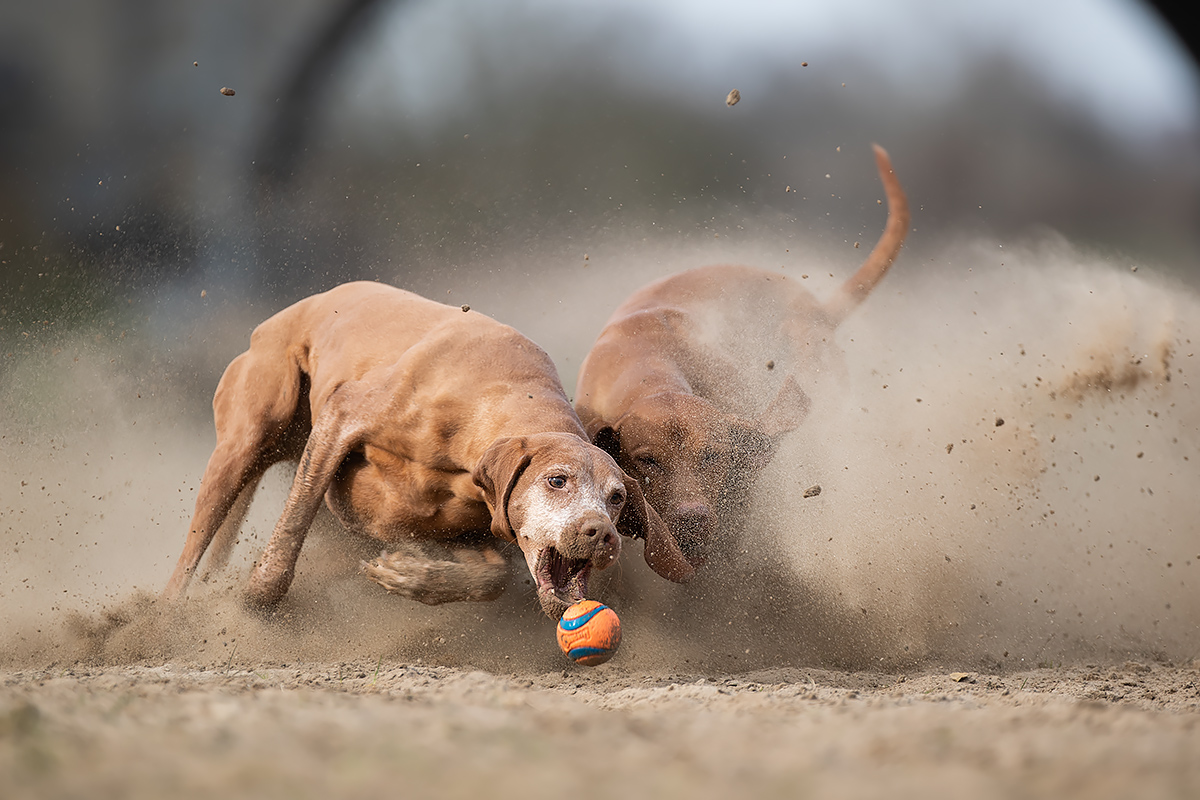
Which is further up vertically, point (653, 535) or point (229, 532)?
point (653, 535)

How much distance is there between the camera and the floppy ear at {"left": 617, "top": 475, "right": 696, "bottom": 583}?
3.95 m

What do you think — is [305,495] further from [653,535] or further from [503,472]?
[653,535]

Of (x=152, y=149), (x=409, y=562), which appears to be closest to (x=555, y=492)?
(x=409, y=562)

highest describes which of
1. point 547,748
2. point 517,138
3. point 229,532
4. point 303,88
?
point 303,88

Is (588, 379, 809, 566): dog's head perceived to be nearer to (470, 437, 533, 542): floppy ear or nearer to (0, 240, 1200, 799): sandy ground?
(0, 240, 1200, 799): sandy ground

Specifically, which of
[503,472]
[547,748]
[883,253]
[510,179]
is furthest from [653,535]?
[510,179]

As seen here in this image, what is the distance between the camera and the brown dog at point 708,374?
14.9ft

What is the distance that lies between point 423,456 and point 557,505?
3.69ft

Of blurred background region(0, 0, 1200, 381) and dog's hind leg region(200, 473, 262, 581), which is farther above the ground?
blurred background region(0, 0, 1200, 381)

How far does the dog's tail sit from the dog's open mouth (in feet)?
11.5

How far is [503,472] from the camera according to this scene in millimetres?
3656

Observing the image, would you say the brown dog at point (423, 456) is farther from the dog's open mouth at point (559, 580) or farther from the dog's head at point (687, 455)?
the dog's head at point (687, 455)

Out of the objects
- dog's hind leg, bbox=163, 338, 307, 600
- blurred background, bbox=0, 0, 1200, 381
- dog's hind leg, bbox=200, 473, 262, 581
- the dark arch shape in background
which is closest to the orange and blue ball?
dog's hind leg, bbox=163, 338, 307, 600

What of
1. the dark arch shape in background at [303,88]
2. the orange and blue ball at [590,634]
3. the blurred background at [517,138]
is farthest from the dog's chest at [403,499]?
the dark arch shape in background at [303,88]
